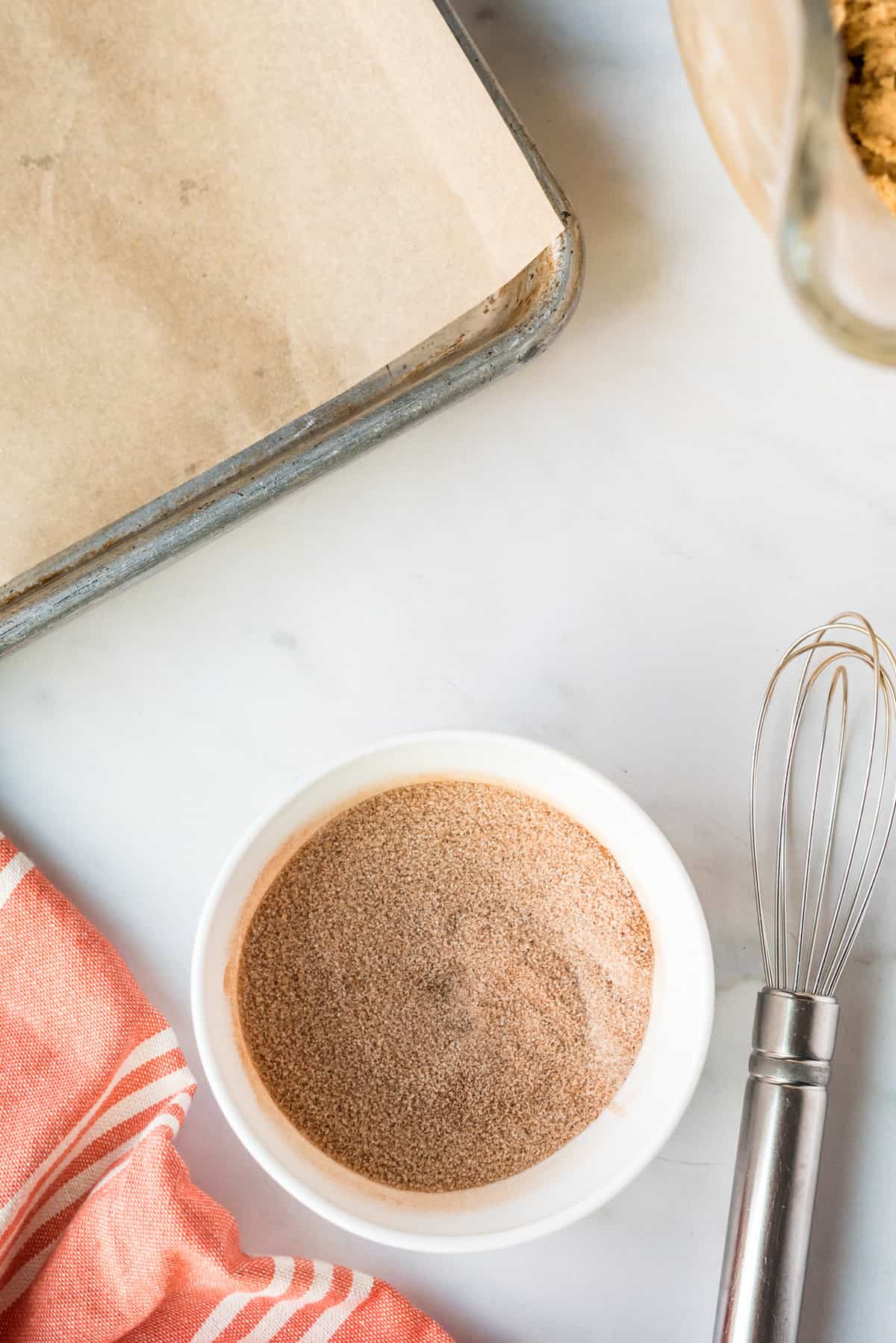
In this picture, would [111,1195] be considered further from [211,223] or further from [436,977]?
[211,223]

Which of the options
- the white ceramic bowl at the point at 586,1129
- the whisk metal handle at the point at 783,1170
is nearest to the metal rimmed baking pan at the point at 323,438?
the white ceramic bowl at the point at 586,1129

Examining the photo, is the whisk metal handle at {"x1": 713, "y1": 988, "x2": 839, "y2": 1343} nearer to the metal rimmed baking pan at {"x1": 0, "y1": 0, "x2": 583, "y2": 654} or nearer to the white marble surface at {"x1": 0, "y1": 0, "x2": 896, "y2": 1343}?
the white marble surface at {"x1": 0, "y1": 0, "x2": 896, "y2": 1343}

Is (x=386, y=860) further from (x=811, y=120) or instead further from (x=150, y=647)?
(x=811, y=120)

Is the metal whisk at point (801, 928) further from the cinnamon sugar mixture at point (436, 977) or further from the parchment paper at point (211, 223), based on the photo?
the parchment paper at point (211, 223)

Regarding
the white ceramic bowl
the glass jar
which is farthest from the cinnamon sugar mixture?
the glass jar

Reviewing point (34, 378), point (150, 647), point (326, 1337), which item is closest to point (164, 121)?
point (34, 378)
